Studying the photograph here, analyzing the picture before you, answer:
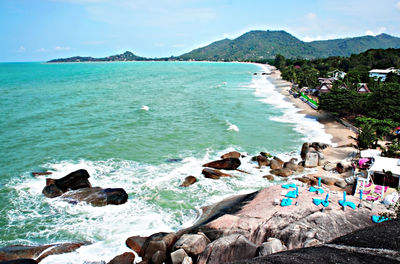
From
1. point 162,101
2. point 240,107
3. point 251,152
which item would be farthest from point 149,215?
point 162,101

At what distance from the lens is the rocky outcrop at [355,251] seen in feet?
25.0

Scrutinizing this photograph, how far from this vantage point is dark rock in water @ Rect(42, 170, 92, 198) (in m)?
20.0

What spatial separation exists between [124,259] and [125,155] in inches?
614

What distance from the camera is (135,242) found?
14617mm

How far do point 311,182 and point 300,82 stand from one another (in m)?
61.3

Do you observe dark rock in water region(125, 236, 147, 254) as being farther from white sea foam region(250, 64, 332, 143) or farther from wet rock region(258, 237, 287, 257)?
white sea foam region(250, 64, 332, 143)

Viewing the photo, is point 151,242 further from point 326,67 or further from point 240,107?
point 326,67

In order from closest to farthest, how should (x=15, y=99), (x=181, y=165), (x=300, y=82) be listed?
(x=181, y=165) < (x=15, y=99) < (x=300, y=82)

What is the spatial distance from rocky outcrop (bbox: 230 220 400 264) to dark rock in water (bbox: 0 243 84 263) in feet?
34.9

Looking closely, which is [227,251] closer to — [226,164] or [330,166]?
[226,164]

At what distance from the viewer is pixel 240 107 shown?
172 feet

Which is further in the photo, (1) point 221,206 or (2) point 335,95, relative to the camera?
(2) point 335,95

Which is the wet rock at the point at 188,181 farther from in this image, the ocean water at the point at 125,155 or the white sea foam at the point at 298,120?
the white sea foam at the point at 298,120

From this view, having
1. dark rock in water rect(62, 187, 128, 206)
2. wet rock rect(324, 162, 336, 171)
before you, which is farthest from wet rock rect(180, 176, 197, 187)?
wet rock rect(324, 162, 336, 171)
